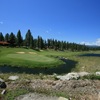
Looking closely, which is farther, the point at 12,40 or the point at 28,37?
the point at 28,37

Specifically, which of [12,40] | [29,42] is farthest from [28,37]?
[12,40]

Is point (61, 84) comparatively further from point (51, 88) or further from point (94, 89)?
point (94, 89)

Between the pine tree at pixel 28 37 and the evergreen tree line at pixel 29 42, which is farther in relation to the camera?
the pine tree at pixel 28 37

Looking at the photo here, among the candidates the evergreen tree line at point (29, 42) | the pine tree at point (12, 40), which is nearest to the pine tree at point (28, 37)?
the evergreen tree line at point (29, 42)

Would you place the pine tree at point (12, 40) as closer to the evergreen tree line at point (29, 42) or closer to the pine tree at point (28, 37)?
the evergreen tree line at point (29, 42)

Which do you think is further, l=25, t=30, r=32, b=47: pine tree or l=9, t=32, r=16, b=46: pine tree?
l=25, t=30, r=32, b=47: pine tree

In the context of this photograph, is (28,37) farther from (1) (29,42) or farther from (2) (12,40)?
(2) (12,40)

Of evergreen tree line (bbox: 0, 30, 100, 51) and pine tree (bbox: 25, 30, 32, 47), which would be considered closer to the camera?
evergreen tree line (bbox: 0, 30, 100, 51)

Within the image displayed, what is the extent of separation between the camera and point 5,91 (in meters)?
10.6

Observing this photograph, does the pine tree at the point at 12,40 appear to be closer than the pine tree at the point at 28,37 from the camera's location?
Yes

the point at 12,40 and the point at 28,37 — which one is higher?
the point at 28,37

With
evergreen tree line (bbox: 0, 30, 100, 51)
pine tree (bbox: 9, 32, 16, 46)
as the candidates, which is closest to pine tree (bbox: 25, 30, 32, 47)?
evergreen tree line (bbox: 0, 30, 100, 51)

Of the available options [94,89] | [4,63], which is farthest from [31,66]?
[94,89]

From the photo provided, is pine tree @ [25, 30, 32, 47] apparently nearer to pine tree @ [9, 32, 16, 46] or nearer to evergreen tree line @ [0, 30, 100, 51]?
evergreen tree line @ [0, 30, 100, 51]
